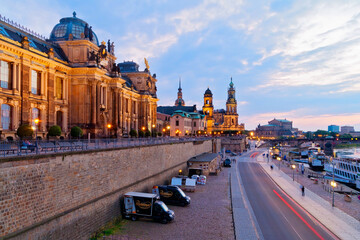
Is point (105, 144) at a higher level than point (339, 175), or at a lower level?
higher

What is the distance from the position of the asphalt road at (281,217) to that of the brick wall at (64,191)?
13095mm

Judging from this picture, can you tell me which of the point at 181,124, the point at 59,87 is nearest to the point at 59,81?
the point at 59,87

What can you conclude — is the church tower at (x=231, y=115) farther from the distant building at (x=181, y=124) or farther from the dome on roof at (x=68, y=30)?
the dome on roof at (x=68, y=30)

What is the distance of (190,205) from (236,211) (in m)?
5.13

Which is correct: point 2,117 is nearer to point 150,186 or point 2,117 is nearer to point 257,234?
point 150,186

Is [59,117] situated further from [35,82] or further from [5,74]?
[5,74]

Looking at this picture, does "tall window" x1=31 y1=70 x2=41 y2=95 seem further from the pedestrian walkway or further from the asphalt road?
the asphalt road

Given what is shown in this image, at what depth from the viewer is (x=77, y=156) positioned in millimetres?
18500

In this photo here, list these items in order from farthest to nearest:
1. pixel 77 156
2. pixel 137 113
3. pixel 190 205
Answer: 1. pixel 137 113
2. pixel 190 205
3. pixel 77 156

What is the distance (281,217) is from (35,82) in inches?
1267

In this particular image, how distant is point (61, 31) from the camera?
44188 millimetres

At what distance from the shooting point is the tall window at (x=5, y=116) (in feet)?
92.9

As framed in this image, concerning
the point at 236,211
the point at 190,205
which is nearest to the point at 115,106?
the point at 190,205

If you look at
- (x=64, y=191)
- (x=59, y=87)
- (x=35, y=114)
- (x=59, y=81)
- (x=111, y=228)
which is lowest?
(x=111, y=228)
